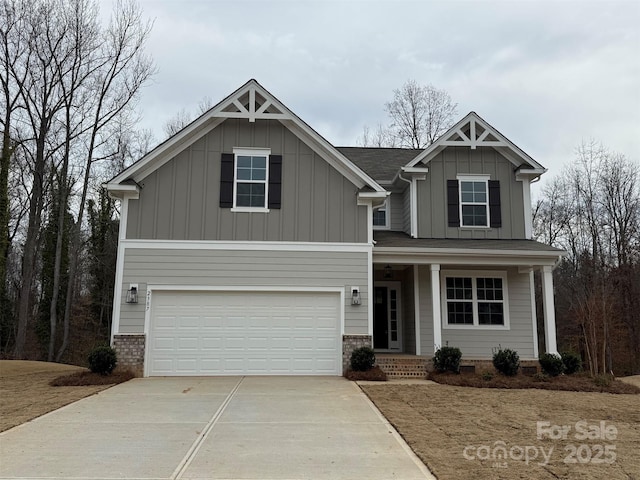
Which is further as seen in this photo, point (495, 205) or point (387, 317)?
point (387, 317)

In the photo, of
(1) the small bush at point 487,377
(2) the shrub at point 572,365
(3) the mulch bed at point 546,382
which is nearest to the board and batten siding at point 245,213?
(3) the mulch bed at point 546,382

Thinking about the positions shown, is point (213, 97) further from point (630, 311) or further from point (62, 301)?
point (630, 311)

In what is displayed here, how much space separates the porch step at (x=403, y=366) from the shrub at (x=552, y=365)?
8.79 feet

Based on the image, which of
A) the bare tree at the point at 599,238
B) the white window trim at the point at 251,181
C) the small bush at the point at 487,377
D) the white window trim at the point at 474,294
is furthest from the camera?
the bare tree at the point at 599,238

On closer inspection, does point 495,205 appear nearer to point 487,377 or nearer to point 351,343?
point 487,377

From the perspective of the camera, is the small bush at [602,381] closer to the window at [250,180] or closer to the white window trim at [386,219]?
the white window trim at [386,219]

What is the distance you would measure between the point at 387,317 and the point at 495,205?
14.4ft

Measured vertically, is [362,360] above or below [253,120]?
below

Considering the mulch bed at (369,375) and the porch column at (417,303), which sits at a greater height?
the porch column at (417,303)

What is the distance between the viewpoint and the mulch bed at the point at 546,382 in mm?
9984

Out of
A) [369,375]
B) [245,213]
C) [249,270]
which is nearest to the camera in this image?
[369,375]

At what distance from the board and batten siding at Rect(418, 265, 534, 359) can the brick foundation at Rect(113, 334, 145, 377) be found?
698cm

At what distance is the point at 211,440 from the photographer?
573 cm

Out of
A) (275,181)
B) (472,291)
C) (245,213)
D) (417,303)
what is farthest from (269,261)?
(472,291)
